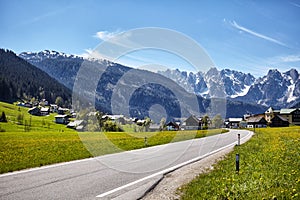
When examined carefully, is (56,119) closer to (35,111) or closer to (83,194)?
(35,111)

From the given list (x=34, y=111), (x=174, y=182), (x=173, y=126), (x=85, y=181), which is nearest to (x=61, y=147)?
(x=85, y=181)

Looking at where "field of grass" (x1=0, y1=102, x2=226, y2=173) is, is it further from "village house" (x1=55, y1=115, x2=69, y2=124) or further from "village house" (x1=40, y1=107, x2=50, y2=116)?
"village house" (x1=40, y1=107, x2=50, y2=116)

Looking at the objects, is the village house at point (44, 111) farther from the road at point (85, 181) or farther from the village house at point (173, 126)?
the road at point (85, 181)

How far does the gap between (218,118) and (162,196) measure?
157m

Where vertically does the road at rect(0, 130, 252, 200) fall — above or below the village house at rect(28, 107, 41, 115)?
below

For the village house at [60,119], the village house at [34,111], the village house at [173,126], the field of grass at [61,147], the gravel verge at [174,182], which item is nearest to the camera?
the gravel verge at [174,182]

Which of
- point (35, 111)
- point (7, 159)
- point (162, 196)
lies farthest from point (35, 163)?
point (35, 111)

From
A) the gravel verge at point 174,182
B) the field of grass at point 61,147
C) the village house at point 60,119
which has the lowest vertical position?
the field of grass at point 61,147

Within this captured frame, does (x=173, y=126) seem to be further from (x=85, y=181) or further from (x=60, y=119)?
(x=85, y=181)

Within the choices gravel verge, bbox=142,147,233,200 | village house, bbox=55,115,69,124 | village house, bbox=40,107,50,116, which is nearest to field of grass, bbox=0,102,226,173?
gravel verge, bbox=142,147,233,200

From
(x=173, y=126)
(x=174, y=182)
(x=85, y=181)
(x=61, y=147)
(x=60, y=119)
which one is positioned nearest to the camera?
(x=85, y=181)

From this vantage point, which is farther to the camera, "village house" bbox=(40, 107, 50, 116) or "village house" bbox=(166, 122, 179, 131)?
"village house" bbox=(40, 107, 50, 116)

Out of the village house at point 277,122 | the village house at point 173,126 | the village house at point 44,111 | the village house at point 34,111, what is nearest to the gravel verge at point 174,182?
the village house at point 173,126

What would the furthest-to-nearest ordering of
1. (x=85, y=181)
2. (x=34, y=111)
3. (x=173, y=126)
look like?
(x=34, y=111) < (x=173, y=126) < (x=85, y=181)
